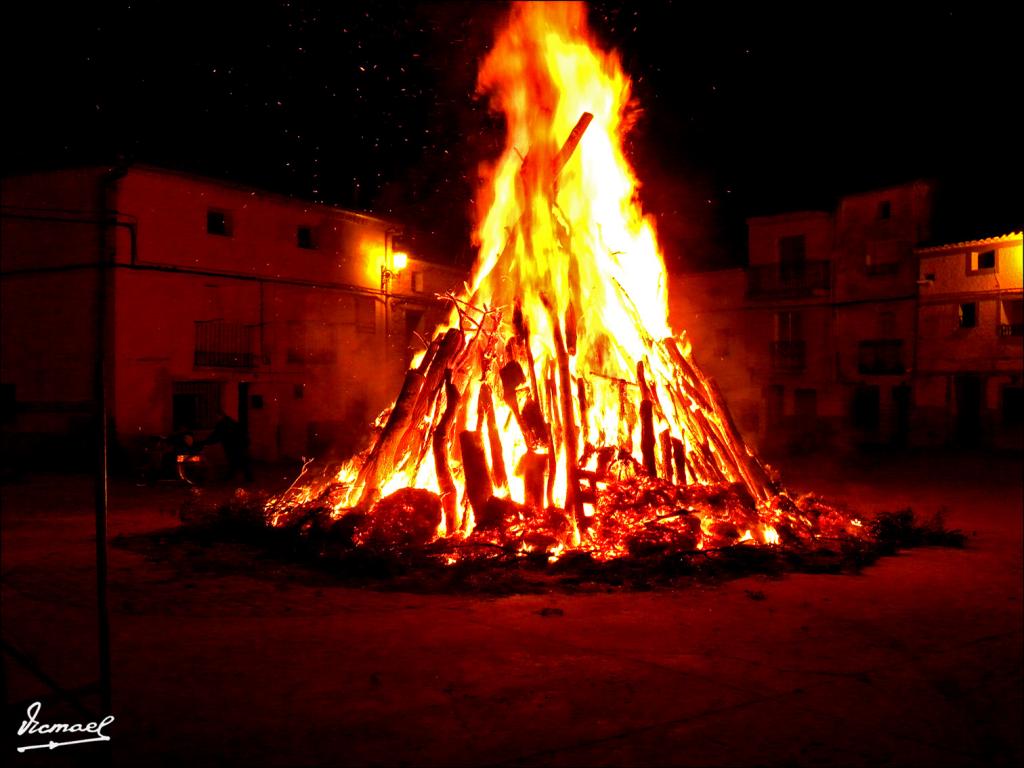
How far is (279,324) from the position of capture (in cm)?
2666

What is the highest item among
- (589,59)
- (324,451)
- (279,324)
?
(589,59)

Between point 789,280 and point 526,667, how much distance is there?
3233cm

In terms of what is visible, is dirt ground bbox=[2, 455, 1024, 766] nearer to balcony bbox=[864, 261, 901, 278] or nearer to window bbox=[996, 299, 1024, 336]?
window bbox=[996, 299, 1024, 336]

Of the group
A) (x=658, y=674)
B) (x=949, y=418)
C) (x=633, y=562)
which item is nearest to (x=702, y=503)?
(x=633, y=562)

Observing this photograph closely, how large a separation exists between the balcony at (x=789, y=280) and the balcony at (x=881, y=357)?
2.88 metres

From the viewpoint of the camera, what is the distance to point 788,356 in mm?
35281

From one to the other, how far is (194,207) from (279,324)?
4379 millimetres

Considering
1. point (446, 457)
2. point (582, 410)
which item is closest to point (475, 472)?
point (446, 457)

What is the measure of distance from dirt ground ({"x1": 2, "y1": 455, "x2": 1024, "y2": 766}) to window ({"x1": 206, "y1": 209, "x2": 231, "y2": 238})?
56.4 feet

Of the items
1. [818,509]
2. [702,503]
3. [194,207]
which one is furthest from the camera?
[194,207]

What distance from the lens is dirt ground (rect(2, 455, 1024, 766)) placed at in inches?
163

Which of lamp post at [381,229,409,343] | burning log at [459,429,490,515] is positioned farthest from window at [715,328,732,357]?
burning log at [459,429,490,515]

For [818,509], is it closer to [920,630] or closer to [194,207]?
[920,630]
